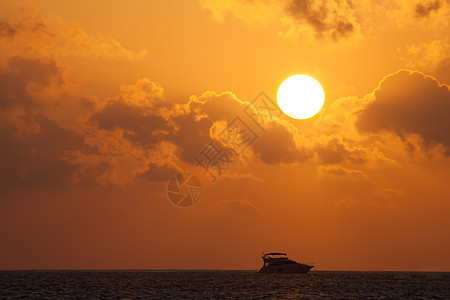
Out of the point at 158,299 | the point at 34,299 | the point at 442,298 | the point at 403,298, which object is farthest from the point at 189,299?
the point at 442,298

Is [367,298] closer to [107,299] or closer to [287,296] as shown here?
[287,296]

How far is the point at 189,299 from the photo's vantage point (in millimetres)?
107188

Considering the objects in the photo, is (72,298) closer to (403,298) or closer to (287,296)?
(287,296)

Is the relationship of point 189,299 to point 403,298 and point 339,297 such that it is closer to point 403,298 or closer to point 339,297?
point 339,297

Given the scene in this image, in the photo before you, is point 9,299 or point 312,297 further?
point 312,297

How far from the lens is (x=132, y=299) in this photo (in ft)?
349

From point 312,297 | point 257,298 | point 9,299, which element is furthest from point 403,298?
point 9,299

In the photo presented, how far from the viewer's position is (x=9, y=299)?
10444 centimetres

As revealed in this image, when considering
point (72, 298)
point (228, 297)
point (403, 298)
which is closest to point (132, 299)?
point (72, 298)

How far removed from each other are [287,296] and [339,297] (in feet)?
32.9

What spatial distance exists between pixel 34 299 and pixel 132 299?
686 inches

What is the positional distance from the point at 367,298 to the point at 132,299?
4446cm

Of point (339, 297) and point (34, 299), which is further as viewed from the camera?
point (339, 297)

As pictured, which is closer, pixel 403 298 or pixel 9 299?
pixel 9 299
